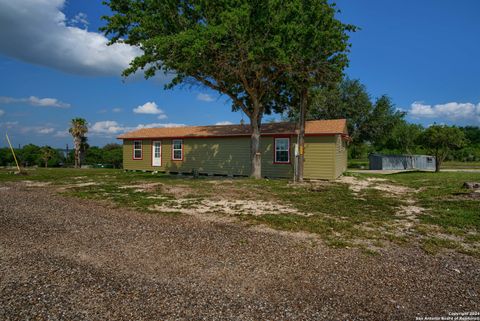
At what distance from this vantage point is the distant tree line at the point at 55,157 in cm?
3092

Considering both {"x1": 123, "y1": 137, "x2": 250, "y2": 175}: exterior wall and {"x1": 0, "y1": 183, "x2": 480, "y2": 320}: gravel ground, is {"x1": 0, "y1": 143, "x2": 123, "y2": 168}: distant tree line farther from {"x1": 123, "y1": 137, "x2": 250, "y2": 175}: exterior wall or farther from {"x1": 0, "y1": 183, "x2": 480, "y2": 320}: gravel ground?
{"x1": 0, "y1": 183, "x2": 480, "y2": 320}: gravel ground

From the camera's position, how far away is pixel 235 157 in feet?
67.3

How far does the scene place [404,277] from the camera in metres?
4.17

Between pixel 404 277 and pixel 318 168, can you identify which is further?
pixel 318 168

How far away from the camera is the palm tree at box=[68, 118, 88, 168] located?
33062 millimetres

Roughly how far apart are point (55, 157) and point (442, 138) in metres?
36.3

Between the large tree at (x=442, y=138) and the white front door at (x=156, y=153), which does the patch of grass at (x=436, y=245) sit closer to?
the white front door at (x=156, y=153)

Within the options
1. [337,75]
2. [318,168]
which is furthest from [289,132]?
[337,75]

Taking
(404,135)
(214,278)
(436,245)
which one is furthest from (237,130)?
(404,135)

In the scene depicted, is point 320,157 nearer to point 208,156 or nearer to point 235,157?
point 235,157

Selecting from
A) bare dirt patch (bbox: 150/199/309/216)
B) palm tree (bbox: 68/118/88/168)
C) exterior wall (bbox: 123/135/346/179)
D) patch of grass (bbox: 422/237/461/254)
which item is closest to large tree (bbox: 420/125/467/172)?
exterior wall (bbox: 123/135/346/179)

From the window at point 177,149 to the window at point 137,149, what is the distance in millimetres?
3497

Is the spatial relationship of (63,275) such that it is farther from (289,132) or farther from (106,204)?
(289,132)

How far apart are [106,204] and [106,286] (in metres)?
6.05
